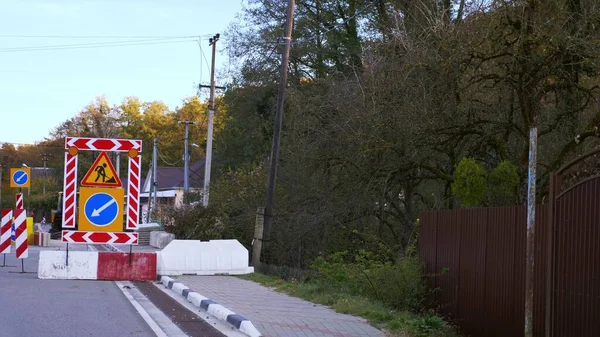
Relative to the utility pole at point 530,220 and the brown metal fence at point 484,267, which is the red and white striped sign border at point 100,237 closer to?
the brown metal fence at point 484,267

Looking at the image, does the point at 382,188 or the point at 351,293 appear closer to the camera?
the point at 351,293

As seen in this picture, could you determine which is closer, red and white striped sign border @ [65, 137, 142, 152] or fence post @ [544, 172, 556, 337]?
fence post @ [544, 172, 556, 337]

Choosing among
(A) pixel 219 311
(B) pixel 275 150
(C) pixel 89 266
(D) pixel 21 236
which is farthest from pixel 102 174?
(B) pixel 275 150

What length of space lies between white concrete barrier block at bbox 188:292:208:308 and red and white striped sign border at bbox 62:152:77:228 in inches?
128

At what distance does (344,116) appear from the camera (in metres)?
19.0

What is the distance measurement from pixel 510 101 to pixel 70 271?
1011cm

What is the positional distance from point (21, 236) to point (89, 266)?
3727mm

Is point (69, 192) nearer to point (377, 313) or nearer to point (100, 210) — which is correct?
point (100, 210)

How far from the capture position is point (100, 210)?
16000 millimetres

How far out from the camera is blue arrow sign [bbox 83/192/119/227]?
628 inches

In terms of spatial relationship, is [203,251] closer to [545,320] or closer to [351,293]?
[351,293]

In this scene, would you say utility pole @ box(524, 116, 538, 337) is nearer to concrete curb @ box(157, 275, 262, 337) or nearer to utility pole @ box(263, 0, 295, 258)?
concrete curb @ box(157, 275, 262, 337)

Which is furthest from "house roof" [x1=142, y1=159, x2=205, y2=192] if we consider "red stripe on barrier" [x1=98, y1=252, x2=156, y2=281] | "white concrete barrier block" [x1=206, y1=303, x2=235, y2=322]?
"white concrete barrier block" [x1=206, y1=303, x2=235, y2=322]

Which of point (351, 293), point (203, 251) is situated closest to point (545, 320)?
point (351, 293)
